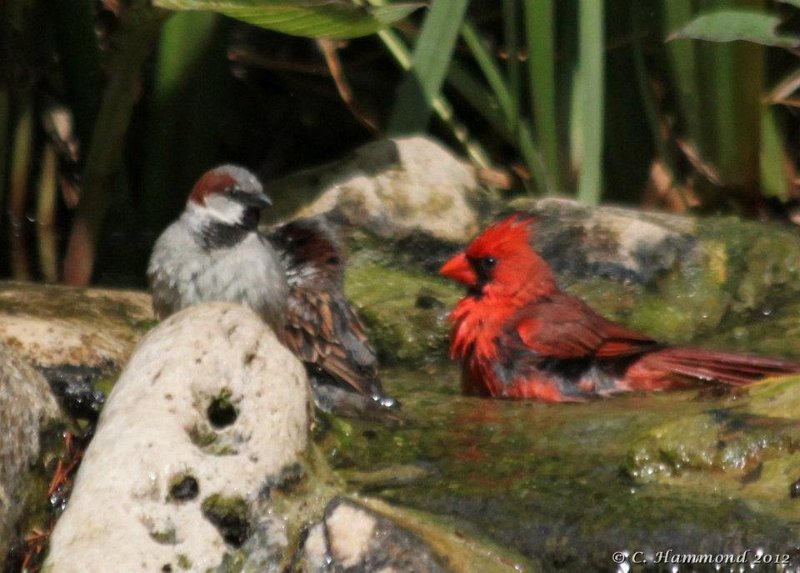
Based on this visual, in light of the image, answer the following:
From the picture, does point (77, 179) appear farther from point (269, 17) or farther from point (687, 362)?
point (687, 362)

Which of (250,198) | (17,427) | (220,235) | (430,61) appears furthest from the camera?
(430,61)

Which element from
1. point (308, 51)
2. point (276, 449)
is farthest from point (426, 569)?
point (308, 51)

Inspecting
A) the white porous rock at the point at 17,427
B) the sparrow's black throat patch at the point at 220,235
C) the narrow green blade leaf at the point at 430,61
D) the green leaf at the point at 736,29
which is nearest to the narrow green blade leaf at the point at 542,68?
the narrow green blade leaf at the point at 430,61

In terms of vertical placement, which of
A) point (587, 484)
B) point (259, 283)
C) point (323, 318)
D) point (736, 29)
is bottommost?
point (323, 318)

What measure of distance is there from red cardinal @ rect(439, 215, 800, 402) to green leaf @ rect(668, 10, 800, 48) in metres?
1.08

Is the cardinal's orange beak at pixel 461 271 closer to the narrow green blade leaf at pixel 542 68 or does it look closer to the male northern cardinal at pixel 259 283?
the male northern cardinal at pixel 259 283

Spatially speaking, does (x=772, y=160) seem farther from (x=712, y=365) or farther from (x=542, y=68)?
(x=712, y=365)

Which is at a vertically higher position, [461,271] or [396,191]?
[396,191]

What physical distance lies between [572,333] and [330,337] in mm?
878

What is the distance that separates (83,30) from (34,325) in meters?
2.00

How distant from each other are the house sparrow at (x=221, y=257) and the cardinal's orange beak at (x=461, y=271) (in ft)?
2.11

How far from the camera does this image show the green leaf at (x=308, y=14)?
498cm

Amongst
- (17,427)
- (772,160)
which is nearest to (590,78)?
(772,160)

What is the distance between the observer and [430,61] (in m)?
6.07
